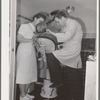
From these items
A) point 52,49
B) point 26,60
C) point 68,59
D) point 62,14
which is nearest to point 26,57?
point 26,60

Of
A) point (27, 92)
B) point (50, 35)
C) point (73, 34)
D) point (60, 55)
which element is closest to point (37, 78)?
point (27, 92)

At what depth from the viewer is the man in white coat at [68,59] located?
2.05 m

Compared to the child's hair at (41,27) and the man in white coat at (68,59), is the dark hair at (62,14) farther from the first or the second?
the child's hair at (41,27)

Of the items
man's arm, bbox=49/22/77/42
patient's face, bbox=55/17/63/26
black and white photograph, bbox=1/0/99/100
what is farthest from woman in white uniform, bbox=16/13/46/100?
man's arm, bbox=49/22/77/42

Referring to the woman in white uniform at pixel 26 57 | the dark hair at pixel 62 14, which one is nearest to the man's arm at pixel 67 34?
the dark hair at pixel 62 14

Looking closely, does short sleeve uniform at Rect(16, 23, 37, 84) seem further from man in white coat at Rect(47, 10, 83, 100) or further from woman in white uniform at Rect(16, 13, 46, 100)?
man in white coat at Rect(47, 10, 83, 100)

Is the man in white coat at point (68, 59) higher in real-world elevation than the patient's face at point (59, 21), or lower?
lower

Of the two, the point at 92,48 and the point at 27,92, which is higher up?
the point at 92,48

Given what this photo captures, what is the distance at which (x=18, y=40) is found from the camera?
2186 mm

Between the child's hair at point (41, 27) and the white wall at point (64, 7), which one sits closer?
the white wall at point (64, 7)

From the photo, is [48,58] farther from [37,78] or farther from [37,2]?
[37,2]
